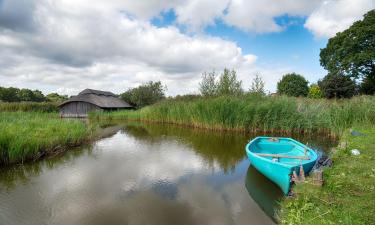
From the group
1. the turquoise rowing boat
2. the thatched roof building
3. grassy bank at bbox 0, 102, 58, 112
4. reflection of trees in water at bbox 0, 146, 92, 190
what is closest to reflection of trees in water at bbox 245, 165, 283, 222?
the turquoise rowing boat

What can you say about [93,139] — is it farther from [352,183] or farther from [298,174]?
[352,183]

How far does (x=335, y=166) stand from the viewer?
5.44 m

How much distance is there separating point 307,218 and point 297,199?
0.66 m

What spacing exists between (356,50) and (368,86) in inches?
185

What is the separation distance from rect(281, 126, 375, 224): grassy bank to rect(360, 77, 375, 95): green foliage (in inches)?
1116

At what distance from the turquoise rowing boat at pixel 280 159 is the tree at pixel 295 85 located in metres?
34.3

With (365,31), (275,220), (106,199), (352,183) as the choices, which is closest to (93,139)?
(106,199)

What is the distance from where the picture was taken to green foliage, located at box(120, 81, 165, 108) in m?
35.6

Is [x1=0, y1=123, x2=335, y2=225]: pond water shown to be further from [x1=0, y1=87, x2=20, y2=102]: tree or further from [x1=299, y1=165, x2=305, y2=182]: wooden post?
[x1=0, y1=87, x2=20, y2=102]: tree

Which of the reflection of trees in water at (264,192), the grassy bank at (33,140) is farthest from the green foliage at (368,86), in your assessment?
the grassy bank at (33,140)

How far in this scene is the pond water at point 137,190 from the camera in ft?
13.8

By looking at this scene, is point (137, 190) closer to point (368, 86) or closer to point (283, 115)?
point (283, 115)

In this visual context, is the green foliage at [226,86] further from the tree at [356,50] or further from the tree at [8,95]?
the tree at [8,95]

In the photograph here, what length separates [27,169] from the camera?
6.65m
